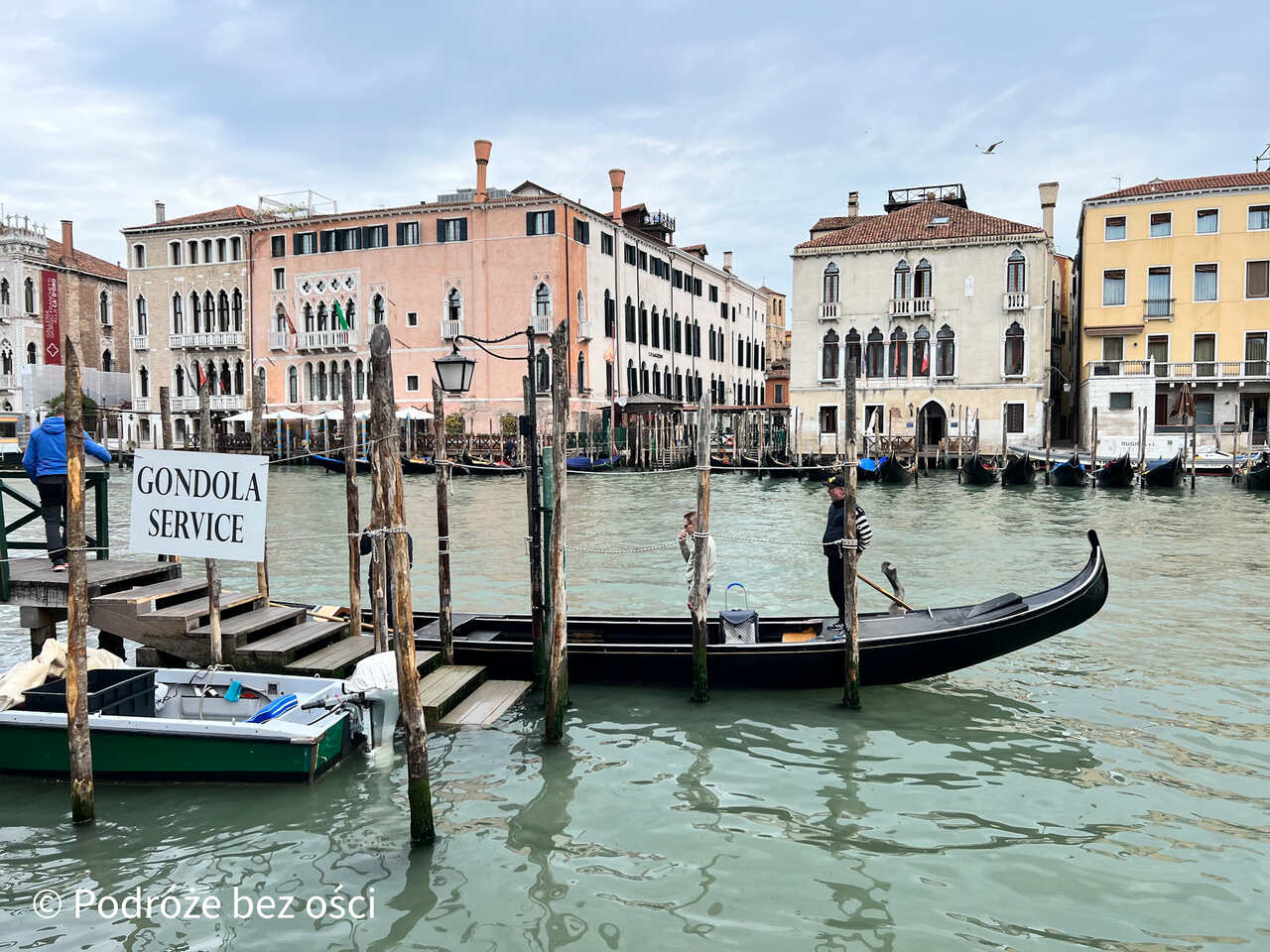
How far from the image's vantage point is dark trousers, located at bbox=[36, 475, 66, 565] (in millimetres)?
Result: 5781

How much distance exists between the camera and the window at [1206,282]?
87.6 ft

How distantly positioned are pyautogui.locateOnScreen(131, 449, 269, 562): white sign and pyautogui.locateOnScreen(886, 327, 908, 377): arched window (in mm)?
25556

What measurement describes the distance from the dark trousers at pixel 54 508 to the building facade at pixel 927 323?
23358 mm

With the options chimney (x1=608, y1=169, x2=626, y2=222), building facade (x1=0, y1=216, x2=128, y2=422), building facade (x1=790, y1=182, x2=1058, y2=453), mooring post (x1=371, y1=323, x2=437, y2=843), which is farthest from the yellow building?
building facade (x1=0, y1=216, x2=128, y2=422)

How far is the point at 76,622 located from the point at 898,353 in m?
26.7

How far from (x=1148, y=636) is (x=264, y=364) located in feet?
95.1

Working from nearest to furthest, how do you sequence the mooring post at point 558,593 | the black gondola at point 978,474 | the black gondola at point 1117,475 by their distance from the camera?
the mooring post at point 558,593 → the black gondola at point 1117,475 → the black gondola at point 978,474

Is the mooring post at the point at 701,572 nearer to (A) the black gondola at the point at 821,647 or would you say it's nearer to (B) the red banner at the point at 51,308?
(A) the black gondola at the point at 821,647

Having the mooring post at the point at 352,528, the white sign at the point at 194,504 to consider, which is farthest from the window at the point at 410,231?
the white sign at the point at 194,504

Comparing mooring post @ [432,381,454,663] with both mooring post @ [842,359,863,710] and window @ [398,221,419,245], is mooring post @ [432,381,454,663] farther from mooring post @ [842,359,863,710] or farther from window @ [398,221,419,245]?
window @ [398,221,419,245]

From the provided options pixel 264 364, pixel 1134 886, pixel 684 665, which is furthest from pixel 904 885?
pixel 264 364

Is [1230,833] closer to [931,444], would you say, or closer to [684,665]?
[684,665]

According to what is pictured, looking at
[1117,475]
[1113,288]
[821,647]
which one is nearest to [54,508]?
[821,647]

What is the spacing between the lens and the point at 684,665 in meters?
6.15
